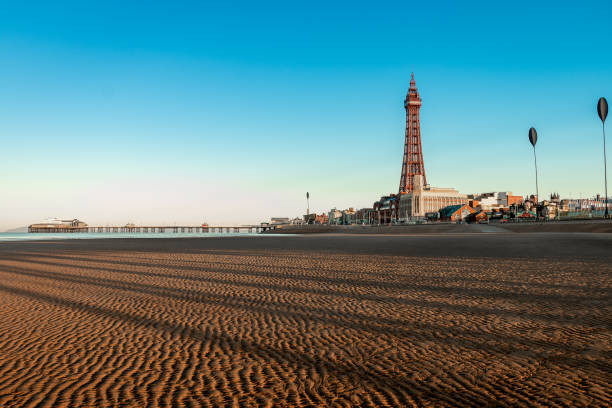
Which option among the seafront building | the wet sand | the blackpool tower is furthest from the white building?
the wet sand

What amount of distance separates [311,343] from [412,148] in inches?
5388

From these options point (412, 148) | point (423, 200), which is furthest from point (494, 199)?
point (412, 148)

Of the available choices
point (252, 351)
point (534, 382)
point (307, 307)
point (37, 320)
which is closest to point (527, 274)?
point (307, 307)

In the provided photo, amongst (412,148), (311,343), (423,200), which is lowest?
(311,343)

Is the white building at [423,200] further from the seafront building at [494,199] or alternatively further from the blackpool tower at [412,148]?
the seafront building at [494,199]

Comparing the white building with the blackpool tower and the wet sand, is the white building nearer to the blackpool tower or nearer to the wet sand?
the blackpool tower

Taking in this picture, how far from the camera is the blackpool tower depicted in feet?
444

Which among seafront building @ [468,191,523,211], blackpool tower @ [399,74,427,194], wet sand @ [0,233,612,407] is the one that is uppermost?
blackpool tower @ [399,74,427,194]

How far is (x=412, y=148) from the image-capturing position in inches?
5340

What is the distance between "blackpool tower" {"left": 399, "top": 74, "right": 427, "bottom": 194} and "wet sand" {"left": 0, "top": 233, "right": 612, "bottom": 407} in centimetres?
13014

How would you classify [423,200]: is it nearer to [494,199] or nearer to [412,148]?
[412,148]

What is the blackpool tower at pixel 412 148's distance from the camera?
5330 inches

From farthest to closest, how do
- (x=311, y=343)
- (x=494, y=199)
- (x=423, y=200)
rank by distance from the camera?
(x=494, y=199)
(x=423, y=200)
(x=311, y=343)

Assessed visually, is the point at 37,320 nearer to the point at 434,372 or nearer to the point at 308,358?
the point at 308,358
